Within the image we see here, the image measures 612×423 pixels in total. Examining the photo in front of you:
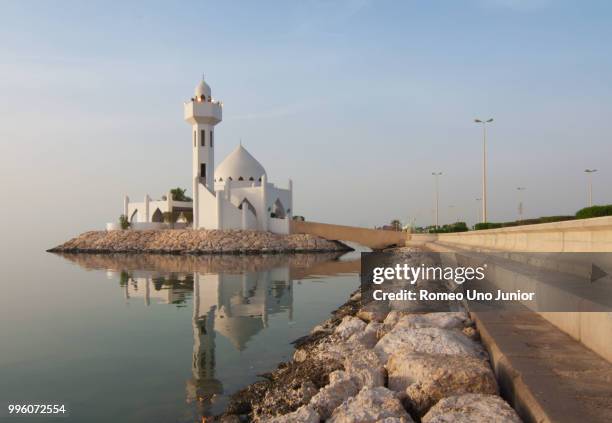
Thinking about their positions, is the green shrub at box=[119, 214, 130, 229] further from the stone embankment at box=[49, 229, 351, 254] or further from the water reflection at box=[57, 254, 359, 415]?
the water reflection at box=[57, 254, 359, 415]

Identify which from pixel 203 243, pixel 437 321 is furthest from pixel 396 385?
pixel 203 243

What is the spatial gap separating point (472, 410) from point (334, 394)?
54.8 inches

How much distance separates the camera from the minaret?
5012cm

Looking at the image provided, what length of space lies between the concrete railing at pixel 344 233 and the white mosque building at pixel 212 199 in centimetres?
175

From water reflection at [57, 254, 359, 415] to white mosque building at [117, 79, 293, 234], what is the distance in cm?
1892

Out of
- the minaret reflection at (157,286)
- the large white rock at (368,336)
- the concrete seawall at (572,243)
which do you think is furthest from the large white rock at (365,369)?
the minaret reflection at (157,286)

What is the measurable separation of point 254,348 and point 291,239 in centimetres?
3749

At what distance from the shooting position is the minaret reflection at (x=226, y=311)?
7.55 metres

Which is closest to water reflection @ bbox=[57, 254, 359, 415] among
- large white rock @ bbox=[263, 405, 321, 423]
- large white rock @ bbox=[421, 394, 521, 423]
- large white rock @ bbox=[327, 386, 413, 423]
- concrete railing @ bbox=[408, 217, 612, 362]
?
large white rock @ bbox=[263, 405, 321, 423]

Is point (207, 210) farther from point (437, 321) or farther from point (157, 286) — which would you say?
point (437, 321)

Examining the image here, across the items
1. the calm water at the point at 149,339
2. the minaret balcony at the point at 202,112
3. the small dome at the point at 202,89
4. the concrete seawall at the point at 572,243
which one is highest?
the small dome at the point at 202,89

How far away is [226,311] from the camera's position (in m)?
14.1

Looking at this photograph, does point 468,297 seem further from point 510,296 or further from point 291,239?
point 291,239

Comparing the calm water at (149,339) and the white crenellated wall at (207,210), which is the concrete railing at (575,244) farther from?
the white crenellated wall at (207,210)
